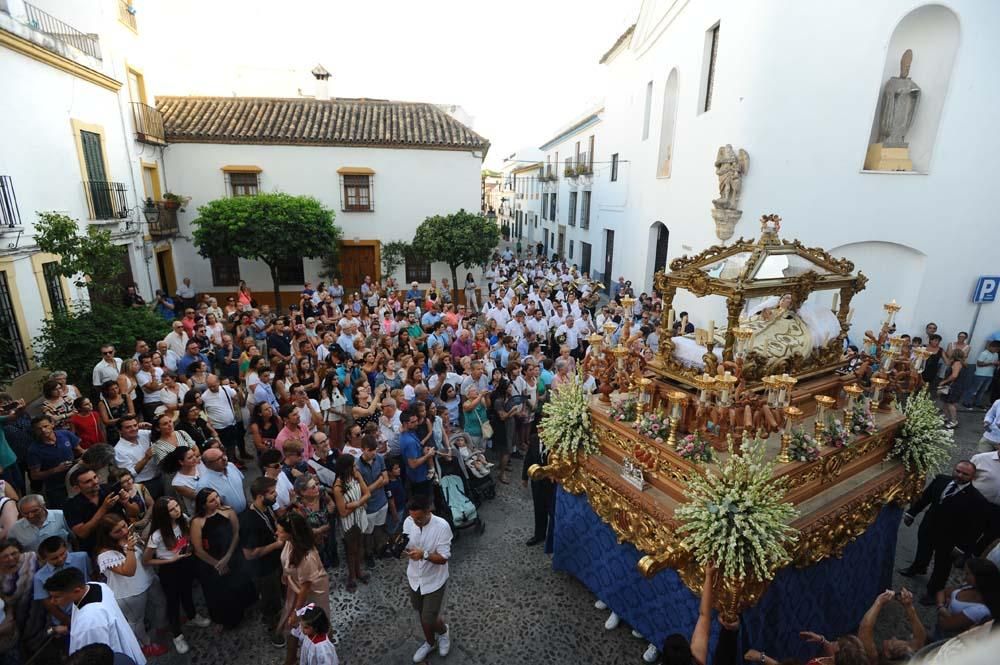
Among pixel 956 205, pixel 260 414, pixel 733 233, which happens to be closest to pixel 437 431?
pixel 260 414

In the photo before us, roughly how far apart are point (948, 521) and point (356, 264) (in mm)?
18488

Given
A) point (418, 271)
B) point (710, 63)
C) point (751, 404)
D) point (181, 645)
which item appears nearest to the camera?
point (751, 404)

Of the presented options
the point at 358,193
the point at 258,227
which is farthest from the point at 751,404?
the point at 358,193

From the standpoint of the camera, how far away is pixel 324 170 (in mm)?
19062

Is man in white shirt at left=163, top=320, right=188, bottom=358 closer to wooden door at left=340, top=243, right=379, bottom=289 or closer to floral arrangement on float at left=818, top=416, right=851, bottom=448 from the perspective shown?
floral arrangement on float at left=818, top=416, right=851, bottom=448

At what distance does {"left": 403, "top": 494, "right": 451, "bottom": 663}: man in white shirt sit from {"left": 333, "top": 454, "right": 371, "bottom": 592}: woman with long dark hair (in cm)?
105

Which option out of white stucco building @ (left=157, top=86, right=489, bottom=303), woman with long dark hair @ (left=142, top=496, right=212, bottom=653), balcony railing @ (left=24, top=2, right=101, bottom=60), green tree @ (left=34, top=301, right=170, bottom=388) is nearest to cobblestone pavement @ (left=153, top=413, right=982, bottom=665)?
woman with long dark hair @ (left=142, top=496, right=212, bottom=653)

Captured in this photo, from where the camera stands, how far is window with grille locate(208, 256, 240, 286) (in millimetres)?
19125

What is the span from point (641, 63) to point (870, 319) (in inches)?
483

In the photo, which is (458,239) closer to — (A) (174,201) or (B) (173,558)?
(A) (174,201)

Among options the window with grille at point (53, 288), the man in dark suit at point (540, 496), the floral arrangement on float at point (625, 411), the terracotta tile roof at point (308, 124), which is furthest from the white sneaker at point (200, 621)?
the terracotta tile roof at point (308, 124)

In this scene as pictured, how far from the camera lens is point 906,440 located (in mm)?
5441

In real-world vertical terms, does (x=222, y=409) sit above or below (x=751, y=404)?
below

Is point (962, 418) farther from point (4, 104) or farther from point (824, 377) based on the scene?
point (4, 104)
